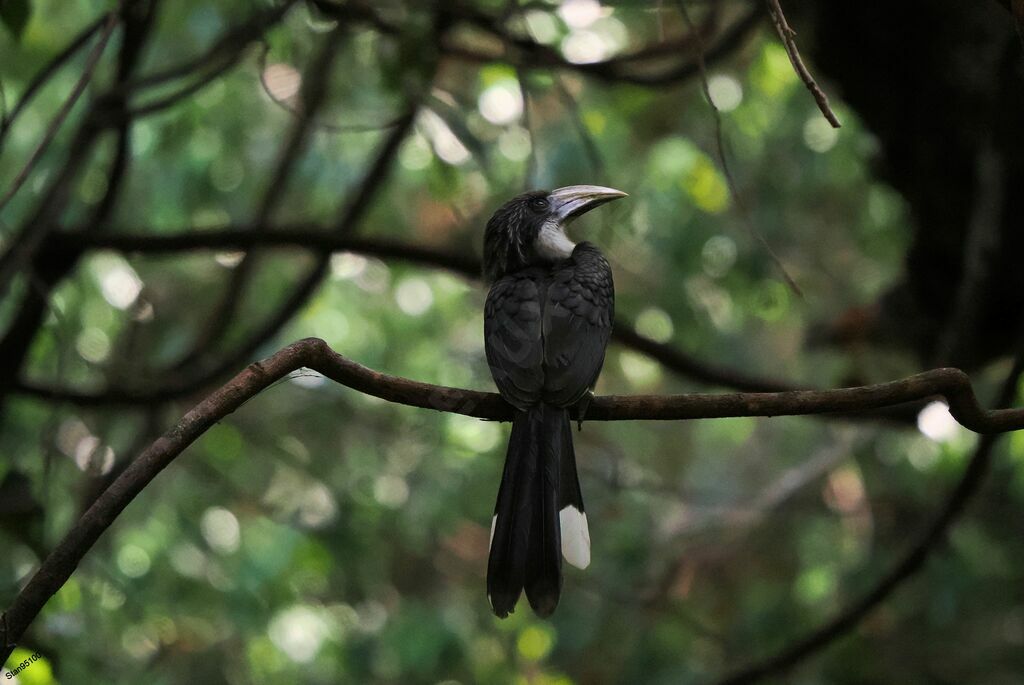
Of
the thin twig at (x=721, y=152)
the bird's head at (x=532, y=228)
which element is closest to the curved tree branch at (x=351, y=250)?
the bird's head at (x=532, y=228)

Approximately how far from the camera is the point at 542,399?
2.56m

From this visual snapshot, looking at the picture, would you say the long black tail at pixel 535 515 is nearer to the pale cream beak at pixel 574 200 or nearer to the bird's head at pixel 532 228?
the bird's head at pixel 532 228

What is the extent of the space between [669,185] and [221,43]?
2385mm

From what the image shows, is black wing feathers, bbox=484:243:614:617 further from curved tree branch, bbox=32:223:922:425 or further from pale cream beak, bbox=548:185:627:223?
curved tree branch, bbox=32:223:922:425

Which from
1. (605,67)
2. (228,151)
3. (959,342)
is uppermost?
(605,67)

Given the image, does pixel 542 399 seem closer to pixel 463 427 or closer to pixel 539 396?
pixel 539 396

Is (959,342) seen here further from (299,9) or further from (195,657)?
(195,657)

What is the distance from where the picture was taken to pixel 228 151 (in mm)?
5582

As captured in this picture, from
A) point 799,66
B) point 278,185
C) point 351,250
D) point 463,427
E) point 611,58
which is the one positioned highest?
point 799,66

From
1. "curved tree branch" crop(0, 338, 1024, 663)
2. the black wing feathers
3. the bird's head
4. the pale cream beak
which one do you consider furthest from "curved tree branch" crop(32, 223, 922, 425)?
"curved tree branch" crop(0, 338, 1024, 663)

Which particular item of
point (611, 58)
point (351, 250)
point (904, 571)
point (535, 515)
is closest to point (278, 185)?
point (351, 250)

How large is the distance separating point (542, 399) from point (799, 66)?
99 centimetres

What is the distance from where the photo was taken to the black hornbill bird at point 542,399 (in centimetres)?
228

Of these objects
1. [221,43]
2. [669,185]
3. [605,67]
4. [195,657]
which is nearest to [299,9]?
[221,43]
